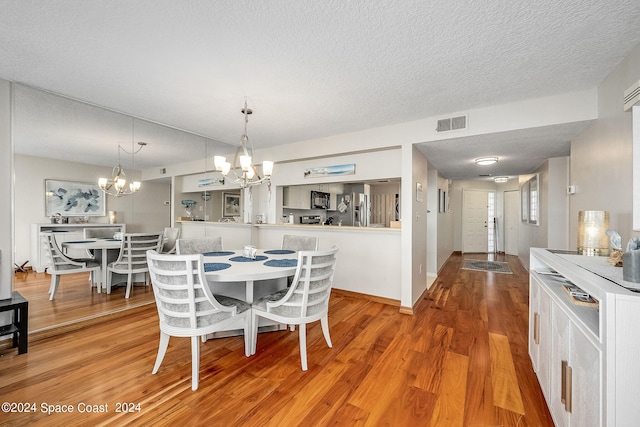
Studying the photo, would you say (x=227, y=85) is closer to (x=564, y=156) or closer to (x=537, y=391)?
(x=537, y=391)

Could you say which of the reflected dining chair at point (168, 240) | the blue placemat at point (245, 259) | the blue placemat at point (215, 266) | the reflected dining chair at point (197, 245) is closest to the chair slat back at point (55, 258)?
the reflected dining chair at point (168, 240)

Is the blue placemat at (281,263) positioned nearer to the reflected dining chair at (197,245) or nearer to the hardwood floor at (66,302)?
the reflected dining chair at (197,245)

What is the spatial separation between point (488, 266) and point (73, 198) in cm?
764

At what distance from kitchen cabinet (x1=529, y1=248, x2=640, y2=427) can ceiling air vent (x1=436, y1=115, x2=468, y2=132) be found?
174cm

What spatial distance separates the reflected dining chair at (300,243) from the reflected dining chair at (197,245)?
91 centimetres

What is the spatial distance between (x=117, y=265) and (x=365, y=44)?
146 inches

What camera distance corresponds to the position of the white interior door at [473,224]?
8.17 m

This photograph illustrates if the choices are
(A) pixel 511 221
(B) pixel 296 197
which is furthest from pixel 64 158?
(A) pixel 511 221

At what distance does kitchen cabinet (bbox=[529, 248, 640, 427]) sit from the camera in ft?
3.02

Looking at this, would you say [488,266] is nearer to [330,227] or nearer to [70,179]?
[330,227]

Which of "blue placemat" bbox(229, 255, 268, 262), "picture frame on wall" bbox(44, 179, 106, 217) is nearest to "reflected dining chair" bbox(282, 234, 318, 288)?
"blue placemat" bbox(229, 255, 268, 262)

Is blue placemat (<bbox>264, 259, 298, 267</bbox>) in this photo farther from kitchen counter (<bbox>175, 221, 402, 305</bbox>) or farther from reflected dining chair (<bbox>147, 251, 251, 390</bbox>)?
kitchen counter (<bbox>175, 221, 402, 305</bbox>)

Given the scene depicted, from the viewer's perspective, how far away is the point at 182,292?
1859 millimetres

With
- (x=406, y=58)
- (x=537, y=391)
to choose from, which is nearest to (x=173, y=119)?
(x=406, y=58)
